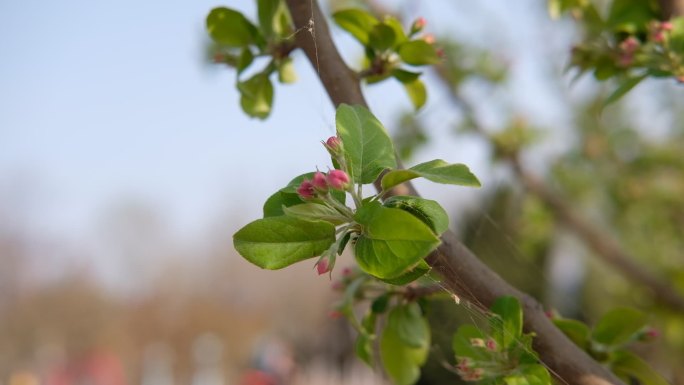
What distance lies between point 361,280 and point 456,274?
0.18 m

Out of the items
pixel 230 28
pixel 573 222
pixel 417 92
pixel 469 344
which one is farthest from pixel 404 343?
pixel 573 222

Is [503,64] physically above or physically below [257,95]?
above

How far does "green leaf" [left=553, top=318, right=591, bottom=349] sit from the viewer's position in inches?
28.9

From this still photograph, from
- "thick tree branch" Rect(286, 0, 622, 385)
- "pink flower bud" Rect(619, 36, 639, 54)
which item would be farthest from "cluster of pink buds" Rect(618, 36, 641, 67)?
"thick tree branch" Rect(286, 0, 622, 385)

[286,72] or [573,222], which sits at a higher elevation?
[286,72]

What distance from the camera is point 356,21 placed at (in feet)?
2.62

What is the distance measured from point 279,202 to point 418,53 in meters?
0.30

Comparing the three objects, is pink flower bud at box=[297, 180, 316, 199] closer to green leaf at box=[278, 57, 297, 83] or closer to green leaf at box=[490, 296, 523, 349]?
green leaf at box=[490, 296, 523, 349]

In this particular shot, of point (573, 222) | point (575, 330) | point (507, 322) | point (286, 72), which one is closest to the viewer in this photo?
point (507, 322)

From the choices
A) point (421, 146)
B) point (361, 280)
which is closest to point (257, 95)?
point (361, 280)

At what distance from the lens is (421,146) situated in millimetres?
2031

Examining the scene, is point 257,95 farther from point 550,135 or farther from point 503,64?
point 550,135

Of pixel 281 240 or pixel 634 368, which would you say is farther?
pixel 634 368

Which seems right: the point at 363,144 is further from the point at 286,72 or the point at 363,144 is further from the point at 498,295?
the point at 286,72
